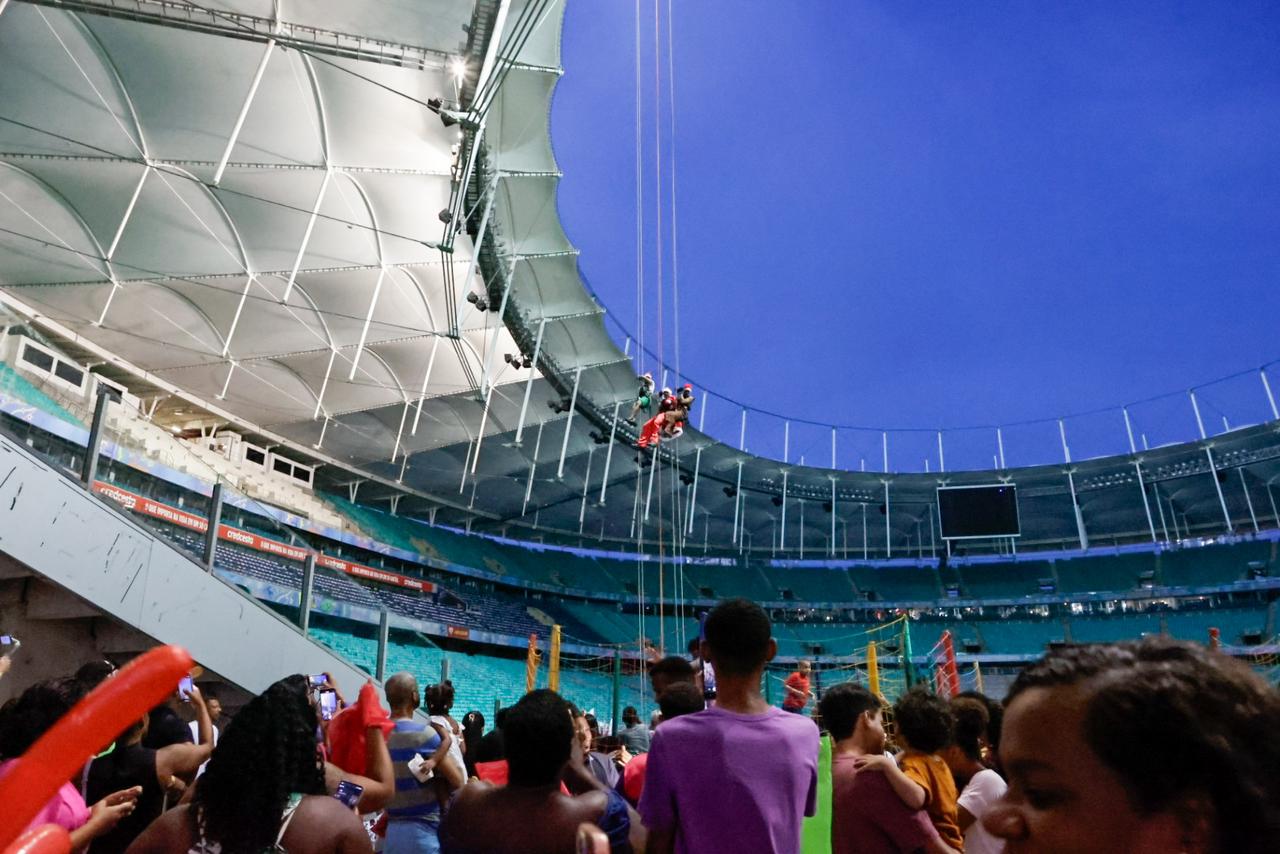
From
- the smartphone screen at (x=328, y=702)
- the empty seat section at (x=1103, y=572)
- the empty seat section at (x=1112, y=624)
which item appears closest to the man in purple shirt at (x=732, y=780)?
the smartphone screen at (x=328, y=702)

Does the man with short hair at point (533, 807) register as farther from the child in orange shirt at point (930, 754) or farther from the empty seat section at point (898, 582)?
the empty seat section at point (898, 582)

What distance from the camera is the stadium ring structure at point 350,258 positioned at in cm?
1625

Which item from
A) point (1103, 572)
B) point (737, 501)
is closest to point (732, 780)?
Result: point (737, 501)

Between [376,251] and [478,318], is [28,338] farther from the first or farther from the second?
[478,318]

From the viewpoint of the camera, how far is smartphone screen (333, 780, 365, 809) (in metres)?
3.25

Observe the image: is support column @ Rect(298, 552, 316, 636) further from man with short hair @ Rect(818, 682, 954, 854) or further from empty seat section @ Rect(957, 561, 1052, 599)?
empty seat section @ Rect(957, 561, 1052, 599)

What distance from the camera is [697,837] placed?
96.8 inches

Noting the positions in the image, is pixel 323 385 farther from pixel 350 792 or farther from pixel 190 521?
pixel 350 792

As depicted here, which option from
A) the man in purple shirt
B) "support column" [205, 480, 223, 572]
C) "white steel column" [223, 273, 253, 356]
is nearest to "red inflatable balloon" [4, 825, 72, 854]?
the man in purple shirt

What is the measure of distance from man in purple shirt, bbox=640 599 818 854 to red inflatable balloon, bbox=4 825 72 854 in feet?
6.41

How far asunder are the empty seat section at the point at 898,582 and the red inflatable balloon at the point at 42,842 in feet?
152

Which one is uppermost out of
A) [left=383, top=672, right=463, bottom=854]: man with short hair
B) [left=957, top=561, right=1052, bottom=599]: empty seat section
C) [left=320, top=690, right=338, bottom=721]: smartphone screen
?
[left=957, top=561, right=1052, bottom=599]: empty seat section

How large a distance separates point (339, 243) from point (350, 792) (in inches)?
859

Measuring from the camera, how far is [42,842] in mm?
786
